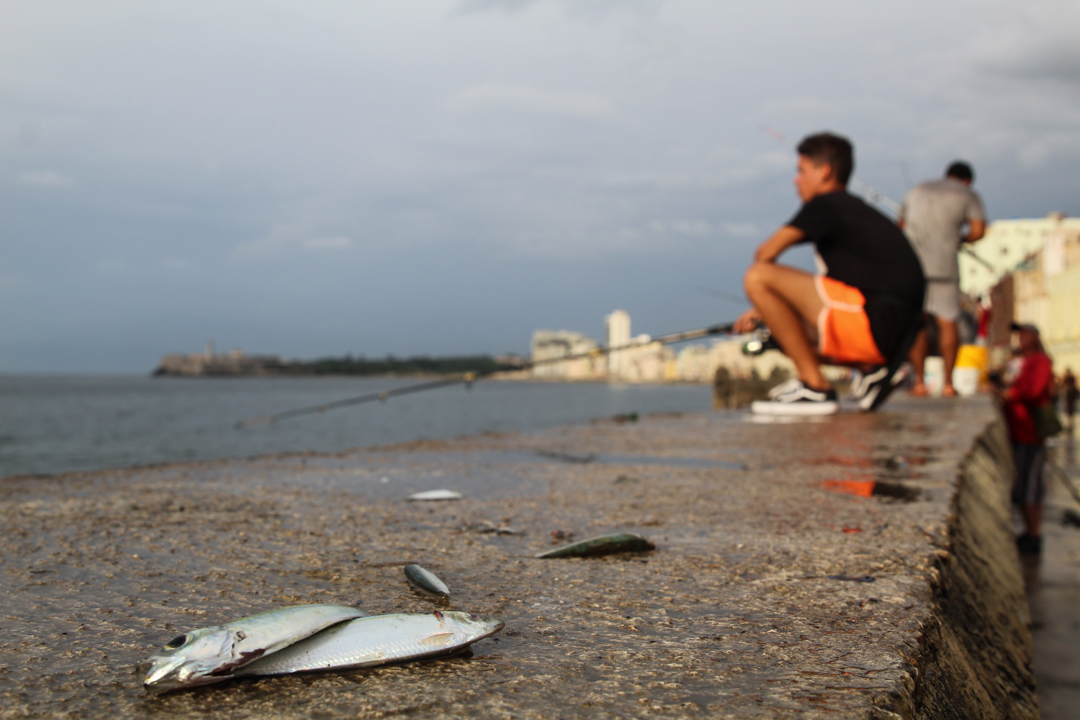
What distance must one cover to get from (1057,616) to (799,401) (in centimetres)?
280

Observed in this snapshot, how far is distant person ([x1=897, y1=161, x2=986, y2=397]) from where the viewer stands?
723 centimetres

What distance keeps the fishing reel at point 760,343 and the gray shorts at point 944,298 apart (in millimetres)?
2584

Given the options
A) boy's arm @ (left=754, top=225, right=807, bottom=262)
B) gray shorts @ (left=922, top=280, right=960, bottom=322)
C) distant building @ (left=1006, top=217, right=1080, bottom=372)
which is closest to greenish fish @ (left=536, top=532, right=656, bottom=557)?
boy's arm @ (left=754, top=225, right=807, bottom=262)

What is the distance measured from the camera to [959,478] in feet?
8.74

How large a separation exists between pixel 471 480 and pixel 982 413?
4.95 metres

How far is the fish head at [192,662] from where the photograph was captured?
89cm

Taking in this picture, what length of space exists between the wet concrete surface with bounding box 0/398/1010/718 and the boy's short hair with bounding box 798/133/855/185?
2567 mm

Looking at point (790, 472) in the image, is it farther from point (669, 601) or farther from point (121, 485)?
point (121, 485)

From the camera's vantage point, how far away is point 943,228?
285 inches

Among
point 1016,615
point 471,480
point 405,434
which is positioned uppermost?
point 471,480

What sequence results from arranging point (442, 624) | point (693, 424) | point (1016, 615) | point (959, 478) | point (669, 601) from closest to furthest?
1. point (442, 624)
2. point (669, 601)
3. point (1016, 615)
4. point (959, 478)
5. point (693, 424)

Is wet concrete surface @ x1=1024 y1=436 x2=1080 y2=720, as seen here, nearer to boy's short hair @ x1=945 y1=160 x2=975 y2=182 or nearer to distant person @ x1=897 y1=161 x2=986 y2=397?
distant person @ x1=897 y1=161 x2=986 y2=397

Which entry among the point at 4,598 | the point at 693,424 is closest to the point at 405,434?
the point at 693,424

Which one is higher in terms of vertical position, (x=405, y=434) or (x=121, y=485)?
(x=121, y=485)
